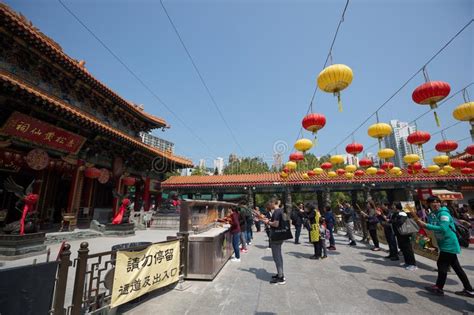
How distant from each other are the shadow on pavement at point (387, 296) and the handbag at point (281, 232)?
162 centimetres

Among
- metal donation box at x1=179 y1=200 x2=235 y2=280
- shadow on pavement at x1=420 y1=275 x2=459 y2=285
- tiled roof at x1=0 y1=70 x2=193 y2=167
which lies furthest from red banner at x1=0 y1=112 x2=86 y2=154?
shadow on pavement at x1=420 y1=275 x2=459 y2=285

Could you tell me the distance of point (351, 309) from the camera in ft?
10.4

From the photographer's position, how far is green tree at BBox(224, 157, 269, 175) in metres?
39.2

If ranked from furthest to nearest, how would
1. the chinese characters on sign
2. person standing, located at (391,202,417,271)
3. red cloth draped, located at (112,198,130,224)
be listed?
red cloth draped, located at (112,198,130,224), person standing, located at (391,202,417,271), the chinese characters on sign

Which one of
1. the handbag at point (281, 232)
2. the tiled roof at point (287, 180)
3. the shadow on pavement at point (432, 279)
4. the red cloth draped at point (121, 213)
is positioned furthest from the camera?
the tiled roof at point (287, 180)

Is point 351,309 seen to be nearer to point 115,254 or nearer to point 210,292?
point 210,292

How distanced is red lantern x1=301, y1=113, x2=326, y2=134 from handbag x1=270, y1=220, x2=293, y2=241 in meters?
2.44

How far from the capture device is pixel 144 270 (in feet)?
10.8

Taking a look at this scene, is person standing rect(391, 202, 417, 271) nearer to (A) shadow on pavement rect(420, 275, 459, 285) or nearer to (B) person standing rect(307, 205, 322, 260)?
(A) shadow on pavement rect(420, 275, 459, 285)

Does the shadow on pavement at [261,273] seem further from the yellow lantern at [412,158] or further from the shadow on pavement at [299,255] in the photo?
the yellow lantern at [412,158]


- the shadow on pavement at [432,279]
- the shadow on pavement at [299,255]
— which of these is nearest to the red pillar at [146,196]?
the shadow on pavement at [299,255]

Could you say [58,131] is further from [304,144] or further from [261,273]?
[304,144]

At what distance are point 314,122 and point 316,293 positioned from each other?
3.64 meters

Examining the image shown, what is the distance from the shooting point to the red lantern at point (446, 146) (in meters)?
8.38
